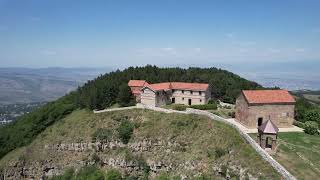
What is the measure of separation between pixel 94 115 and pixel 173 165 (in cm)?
2485

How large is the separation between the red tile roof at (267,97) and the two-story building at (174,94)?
16945mm

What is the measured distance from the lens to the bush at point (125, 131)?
58406 millimetres

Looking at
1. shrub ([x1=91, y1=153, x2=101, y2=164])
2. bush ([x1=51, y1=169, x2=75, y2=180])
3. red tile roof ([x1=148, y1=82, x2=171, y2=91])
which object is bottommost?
bush ([x1=51, y1=169, x2=75, y2=180])

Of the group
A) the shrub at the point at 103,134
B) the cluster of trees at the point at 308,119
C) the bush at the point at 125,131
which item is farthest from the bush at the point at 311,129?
the shrub at the point at 103,134

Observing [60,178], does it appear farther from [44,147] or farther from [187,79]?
[187,79]

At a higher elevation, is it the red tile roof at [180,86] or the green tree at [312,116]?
the red tile roof at [180,86]

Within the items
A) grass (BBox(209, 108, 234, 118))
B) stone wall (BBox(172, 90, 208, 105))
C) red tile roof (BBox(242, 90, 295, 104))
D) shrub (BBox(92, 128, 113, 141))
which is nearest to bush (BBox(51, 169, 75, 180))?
shrub (BBox(92, 128, 113, 141))

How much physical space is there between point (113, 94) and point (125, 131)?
66.6ft

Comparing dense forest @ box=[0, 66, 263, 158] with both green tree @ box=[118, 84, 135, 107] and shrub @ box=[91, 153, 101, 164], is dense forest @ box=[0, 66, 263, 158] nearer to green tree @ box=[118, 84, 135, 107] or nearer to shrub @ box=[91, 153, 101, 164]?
green tree @ box=[118, 84, 135, 107]

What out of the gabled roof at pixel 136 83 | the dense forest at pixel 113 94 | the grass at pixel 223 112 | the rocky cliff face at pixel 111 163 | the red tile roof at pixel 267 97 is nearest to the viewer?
the rocky cliff face at pixel 111 163

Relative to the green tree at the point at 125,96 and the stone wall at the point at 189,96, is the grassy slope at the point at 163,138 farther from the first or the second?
the stone wall at the point at 189,96

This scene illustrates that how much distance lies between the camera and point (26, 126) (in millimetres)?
78938

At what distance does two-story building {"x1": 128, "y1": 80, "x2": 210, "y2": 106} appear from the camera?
69.4 m

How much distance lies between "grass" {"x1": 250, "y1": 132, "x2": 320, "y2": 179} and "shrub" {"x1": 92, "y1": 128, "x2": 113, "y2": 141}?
958 inches
